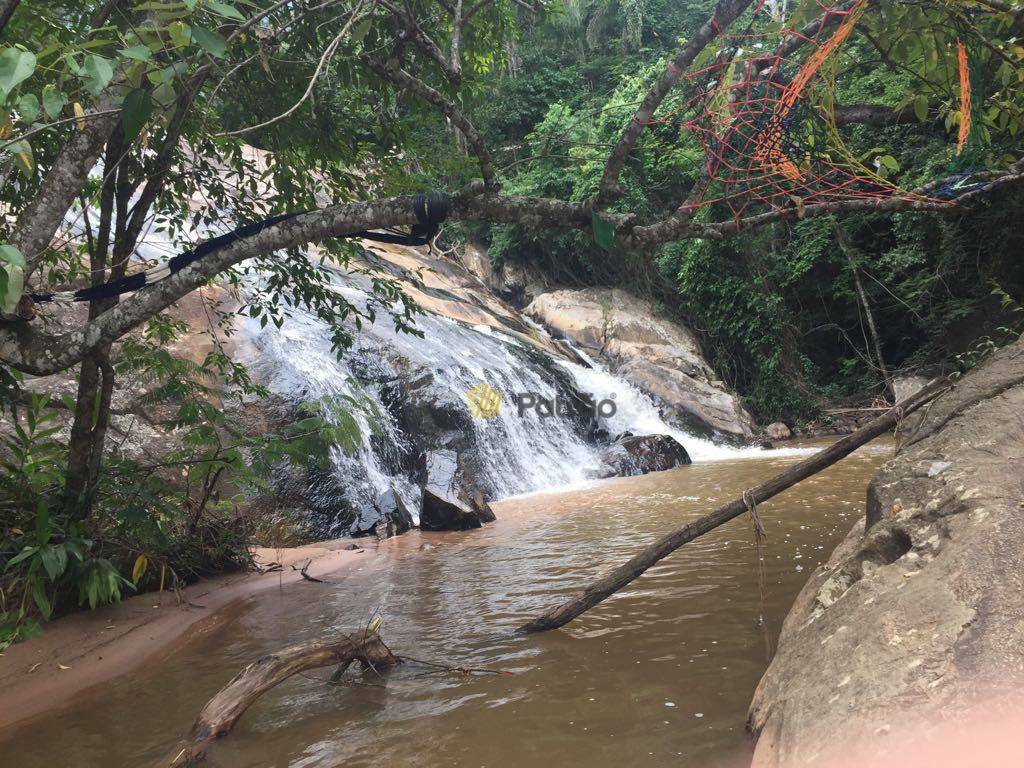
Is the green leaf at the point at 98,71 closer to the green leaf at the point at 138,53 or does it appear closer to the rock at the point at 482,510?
the green leaf at the point at 138,53

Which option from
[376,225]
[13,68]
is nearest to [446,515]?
[376,225]

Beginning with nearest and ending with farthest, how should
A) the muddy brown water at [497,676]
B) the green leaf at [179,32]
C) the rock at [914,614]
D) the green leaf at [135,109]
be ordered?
the rock at [914,614]
the green leaf at [179,32]
the green leaf at [135,109]
the muddy brown water at [497,676]

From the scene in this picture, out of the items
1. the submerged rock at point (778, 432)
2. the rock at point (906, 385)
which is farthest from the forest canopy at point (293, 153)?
the submerged rock at point (778, 432)

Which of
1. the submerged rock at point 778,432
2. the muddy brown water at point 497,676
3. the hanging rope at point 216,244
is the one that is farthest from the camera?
the submerged rock at point 778,432

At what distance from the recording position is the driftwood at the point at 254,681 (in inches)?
97.5

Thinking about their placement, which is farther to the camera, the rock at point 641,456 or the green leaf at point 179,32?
the rock at point 641,456

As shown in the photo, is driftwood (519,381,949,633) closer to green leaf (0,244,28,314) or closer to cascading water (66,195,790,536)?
green leaf (0,244,28,314)

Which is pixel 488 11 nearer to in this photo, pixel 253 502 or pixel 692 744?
pixel 692 744

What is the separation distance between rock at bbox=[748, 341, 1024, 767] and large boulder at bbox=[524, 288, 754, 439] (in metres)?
12.2

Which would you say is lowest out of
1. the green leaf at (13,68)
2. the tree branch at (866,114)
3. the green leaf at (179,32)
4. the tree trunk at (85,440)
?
the tree trunk at (85,440)

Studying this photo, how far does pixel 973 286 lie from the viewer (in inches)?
458

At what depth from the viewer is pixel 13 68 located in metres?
1.60

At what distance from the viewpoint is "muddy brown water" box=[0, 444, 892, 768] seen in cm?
245

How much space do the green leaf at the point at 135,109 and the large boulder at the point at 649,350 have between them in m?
13.9
